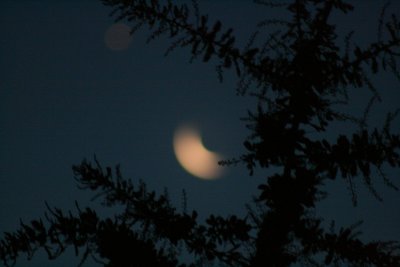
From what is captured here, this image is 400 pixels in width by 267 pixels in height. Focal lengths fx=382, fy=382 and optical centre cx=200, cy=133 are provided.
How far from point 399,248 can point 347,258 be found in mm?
659

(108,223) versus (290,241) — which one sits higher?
(290,241)

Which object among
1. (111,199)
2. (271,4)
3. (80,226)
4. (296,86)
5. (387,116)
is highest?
(271,4)

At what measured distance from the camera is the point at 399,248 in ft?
13.7

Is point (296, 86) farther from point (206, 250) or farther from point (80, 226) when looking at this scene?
point (80, 226)

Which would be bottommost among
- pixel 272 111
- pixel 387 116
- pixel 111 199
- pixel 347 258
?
pixel 111 199

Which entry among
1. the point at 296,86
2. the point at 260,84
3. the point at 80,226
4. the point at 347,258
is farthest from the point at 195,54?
the point at 347,258

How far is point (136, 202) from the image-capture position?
5.00m

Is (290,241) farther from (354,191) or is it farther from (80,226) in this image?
(80,226)

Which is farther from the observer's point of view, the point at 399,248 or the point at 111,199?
the point at 111,199

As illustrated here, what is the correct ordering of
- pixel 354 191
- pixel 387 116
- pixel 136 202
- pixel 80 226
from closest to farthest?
pixel 387 116 < pixel 354 191 < pixel 80 226 < pixel 136 202

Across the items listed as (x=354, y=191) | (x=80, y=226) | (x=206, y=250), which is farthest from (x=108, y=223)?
(x=354, y=191)

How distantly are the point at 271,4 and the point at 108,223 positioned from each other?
334 cm

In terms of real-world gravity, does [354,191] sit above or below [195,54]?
below

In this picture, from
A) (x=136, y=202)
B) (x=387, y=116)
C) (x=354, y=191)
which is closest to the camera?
(x=387, y=116)
